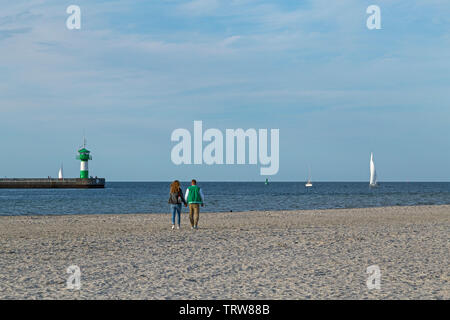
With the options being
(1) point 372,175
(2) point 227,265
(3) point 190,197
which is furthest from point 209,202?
(1) point 372,175

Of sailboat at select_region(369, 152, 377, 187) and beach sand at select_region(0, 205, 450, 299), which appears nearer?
beach sand at select_region(0, 205, 450, 299)

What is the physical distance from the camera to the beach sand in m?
8.52

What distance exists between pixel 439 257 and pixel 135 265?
681cm

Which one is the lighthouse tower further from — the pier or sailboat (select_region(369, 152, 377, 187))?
sailboat (select_region(369, 152, 377, 187))

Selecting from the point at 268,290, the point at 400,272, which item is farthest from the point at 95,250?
the point at 400,272

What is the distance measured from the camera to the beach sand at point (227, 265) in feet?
27.9

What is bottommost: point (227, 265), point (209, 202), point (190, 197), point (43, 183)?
→ point (209, 202)

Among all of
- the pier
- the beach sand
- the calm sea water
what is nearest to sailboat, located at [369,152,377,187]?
the calm sea water

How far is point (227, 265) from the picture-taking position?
36.7 ft

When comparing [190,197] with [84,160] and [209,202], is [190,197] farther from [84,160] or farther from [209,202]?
[84,160]
